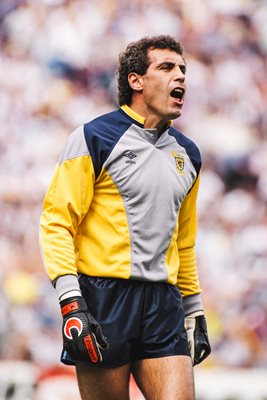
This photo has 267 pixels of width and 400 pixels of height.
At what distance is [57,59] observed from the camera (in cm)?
935

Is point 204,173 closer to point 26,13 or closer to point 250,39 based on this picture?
point 250,39

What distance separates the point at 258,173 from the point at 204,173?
460mm

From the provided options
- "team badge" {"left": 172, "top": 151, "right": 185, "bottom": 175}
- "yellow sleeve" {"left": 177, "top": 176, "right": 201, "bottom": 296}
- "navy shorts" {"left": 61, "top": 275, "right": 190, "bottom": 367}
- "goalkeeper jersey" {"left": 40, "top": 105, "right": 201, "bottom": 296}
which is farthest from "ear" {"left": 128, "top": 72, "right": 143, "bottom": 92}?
"navy shorts" {"left": 61, "top": 275, "right": 190, "bottom": 367}

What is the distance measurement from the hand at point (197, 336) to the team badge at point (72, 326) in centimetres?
69

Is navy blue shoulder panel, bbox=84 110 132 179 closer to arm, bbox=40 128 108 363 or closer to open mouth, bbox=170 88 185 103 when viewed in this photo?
arm, bbox=40 128 108 363

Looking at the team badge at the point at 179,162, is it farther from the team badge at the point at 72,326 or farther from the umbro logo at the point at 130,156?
the team badge at the point at 72,326

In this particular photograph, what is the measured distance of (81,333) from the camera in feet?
11.7

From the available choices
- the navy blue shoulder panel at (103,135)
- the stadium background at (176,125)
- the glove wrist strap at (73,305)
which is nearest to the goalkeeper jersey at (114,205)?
the navy blue shoulder panel at (103,135)

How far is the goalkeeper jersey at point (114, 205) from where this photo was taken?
3738mm

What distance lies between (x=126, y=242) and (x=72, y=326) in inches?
15.7

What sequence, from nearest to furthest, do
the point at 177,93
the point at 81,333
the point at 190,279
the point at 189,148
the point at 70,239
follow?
the point at 81,333, the point at 70,239, the point at 177,93, the point at 189,148, the point at 190,279

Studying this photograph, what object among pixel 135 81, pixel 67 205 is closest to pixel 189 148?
pixel 135 81

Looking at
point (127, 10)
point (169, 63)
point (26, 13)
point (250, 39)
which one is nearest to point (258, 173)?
point (250, 39)

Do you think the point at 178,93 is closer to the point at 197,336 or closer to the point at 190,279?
the point at 190,279
